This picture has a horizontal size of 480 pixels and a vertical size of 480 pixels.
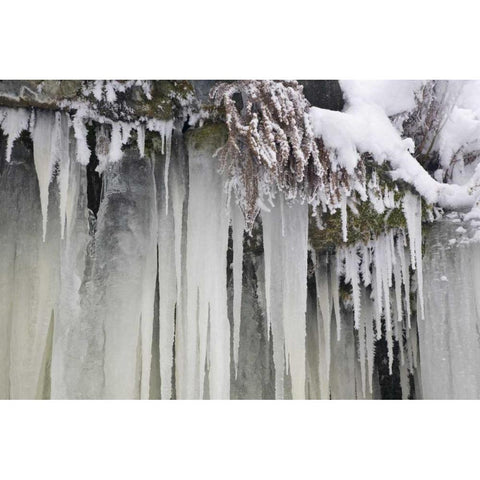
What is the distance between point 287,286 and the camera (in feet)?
9.58

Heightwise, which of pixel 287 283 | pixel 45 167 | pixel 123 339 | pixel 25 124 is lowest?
pixel 123 339

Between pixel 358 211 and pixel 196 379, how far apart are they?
121cm

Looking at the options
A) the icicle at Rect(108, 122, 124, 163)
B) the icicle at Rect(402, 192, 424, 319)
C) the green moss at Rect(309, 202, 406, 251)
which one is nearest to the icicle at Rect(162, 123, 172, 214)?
the icicle at Rect(108, 122, 124, 163)

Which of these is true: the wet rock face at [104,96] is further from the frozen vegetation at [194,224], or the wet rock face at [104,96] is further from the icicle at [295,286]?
the icicle at [295,286]

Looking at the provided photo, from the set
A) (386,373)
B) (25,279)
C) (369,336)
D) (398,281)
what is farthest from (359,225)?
(25,279)

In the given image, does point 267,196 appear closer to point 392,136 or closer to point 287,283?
point 287,283

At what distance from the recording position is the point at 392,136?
2.75 meters

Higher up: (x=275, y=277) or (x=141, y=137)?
(x=141, y=137)

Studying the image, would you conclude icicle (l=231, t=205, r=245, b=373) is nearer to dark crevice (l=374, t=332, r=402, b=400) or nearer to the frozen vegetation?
the frozen vegetation

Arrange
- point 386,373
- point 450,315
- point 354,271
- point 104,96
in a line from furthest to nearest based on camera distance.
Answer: point 386,373
point 354,271
point 450,315
point 104,96

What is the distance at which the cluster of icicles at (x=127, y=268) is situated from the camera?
110 inches

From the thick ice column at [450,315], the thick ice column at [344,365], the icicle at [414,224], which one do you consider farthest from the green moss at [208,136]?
the thick ice column at [344,365]

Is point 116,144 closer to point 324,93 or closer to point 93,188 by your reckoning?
point 93,188

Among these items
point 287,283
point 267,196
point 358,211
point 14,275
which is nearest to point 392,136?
point 358,211
